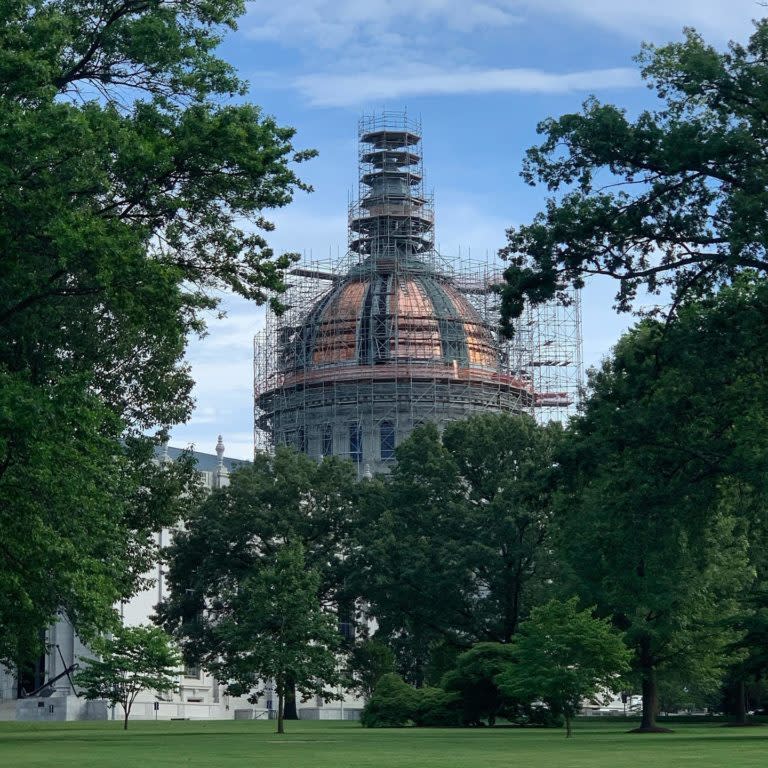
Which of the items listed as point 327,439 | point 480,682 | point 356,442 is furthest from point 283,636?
point 356,442

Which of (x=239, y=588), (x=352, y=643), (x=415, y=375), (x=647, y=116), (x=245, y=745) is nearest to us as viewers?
(x=647, y=116)

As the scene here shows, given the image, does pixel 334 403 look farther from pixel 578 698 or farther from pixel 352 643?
pixel 578 698

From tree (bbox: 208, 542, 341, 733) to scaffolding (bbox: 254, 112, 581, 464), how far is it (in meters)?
52.1

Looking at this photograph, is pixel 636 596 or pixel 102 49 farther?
pixel 636 596

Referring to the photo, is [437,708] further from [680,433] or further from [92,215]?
[92,215]

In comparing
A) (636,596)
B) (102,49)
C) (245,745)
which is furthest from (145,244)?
(636,596)

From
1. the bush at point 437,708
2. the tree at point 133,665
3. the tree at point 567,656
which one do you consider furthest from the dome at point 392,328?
the tree at point 567,656

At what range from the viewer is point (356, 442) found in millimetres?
116188

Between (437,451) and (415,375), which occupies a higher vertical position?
(415,375)

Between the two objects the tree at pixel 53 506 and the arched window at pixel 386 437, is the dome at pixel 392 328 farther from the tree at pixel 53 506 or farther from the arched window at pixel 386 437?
the tree at pixel 53 506

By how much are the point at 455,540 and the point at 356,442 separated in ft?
148

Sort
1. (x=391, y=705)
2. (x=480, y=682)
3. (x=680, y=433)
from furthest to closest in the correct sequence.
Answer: (x=391, y=705)
(x=480, y=682)
(x=680, y=433)

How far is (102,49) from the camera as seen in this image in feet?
97.3

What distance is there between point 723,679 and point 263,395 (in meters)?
56.1
